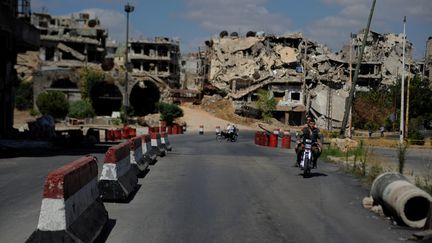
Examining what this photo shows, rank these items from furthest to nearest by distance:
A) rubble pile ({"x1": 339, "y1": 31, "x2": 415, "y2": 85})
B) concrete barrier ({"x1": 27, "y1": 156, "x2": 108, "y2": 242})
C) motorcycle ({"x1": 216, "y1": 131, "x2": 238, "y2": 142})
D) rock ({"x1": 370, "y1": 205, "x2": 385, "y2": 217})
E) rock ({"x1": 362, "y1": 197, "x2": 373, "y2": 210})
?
rubble pile ({"x1": 339, "y1": 31, "x2": 415, "y2": 85}), motorcycle ({"x1": 216, "y1": 131, "x2": 238, "y2": 142}), rock ({"x1": 362, "y1": 197, "x2": 373, "y2": 210}), rock ({"x1": 370, "y1": 205, "x2": 385, "y2": 217}), concrete barrier ({"x1": 27, "y1": 156, "x2": 108, "y2": 242})

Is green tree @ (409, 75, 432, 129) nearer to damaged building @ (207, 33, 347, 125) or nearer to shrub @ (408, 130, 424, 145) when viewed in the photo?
damaged building @ (207, 33, 347, 125)

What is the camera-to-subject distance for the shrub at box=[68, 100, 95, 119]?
244 ft

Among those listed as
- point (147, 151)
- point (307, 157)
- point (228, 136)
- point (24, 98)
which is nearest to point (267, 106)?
point (24, 98)

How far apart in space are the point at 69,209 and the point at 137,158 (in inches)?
355

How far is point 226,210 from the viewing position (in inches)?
422

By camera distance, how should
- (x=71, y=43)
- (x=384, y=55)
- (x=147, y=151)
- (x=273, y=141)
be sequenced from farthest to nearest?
(x=384, y=55) < (x=71, y=43) < (x=273, y=141) < (x=147, y=151)

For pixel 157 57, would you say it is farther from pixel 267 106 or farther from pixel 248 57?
pixel 267 106

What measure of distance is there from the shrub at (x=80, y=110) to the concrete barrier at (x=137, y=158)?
2310 inches

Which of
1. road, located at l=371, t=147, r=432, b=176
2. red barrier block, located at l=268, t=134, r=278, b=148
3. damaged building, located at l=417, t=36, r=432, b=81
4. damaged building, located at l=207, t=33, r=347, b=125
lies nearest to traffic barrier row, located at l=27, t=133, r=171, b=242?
road, located at l=371, t=147, r=432, b=176

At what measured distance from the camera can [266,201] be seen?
1197 centimetres

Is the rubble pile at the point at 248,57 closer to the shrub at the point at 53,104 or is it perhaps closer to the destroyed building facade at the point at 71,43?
the destroyed building facade at the point at 71,43

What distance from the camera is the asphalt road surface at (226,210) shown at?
28.4 feet

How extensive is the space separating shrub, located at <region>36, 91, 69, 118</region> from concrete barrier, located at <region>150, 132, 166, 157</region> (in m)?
51.2

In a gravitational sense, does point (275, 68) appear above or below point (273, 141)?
above
